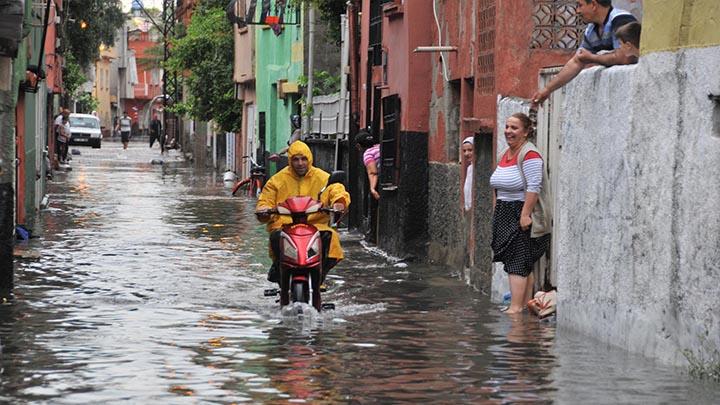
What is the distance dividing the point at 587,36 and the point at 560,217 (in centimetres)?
140

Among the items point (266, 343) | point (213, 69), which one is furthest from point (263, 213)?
point (213, 69)

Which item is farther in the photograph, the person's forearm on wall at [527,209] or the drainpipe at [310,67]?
the drainpipe at [310,67]

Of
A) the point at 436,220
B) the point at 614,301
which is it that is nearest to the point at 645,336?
the point at 614,301

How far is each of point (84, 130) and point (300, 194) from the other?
66290mm

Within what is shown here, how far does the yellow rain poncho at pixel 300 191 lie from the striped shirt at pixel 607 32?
97.2 inches

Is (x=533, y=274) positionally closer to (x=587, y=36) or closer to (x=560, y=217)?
(x=560, y=217)

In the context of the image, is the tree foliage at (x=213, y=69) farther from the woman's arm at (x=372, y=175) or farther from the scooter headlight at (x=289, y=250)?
the scooter headlight at (x=289, y=250)

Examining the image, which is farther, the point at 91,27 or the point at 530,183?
the point at 91,27

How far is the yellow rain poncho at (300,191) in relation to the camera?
14141mm

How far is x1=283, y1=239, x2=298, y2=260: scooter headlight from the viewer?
13.7 m

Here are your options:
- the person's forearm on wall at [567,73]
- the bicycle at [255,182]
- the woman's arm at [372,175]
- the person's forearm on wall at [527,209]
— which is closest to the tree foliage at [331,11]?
the bicycle at [255,182]

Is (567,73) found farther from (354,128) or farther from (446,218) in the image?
(354,128)

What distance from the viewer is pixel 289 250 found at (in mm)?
13766

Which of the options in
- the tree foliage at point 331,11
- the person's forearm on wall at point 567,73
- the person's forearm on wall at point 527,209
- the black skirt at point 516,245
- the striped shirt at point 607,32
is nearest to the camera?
the person's forearm on wall at point 567,73
